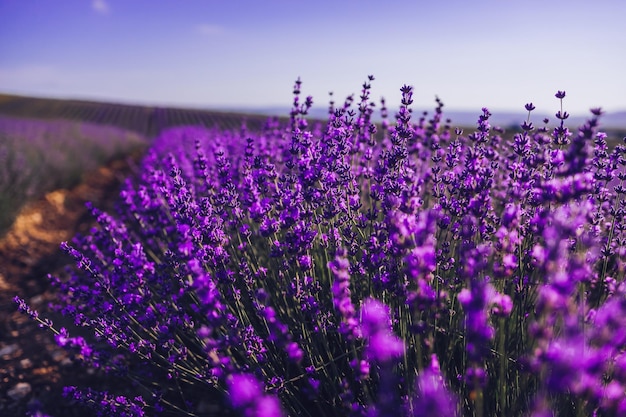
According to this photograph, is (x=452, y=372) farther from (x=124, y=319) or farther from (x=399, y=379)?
(x=124, y=319)

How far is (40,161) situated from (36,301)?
15.4ft

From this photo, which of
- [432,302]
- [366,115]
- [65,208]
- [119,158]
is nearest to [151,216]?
[366,115]

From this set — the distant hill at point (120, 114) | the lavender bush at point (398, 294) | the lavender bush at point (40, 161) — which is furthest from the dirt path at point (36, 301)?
the distant hill at point (120, 114)

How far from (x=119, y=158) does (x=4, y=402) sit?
11743 millimetres

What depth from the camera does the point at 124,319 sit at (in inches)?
87.6

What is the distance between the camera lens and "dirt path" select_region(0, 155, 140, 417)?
9.08 feet

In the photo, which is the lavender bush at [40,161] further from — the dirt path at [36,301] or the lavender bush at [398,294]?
the lavender bush at [398,294]

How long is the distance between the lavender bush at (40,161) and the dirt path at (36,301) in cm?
30

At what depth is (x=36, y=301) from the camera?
4008 millimetres

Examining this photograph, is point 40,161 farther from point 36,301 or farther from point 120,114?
point 120,114

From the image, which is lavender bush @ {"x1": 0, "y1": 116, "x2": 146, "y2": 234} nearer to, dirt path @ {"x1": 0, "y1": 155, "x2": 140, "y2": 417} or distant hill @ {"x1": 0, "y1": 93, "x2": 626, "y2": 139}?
dirt path @ {"x1": 0, "y1": 155, "x2": 140, "y2": 417}

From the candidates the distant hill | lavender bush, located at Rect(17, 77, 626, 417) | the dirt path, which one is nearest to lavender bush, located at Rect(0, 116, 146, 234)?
the dirt path

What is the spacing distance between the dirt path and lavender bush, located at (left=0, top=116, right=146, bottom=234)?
0.30 metres

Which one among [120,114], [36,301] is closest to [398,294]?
[36,301]
